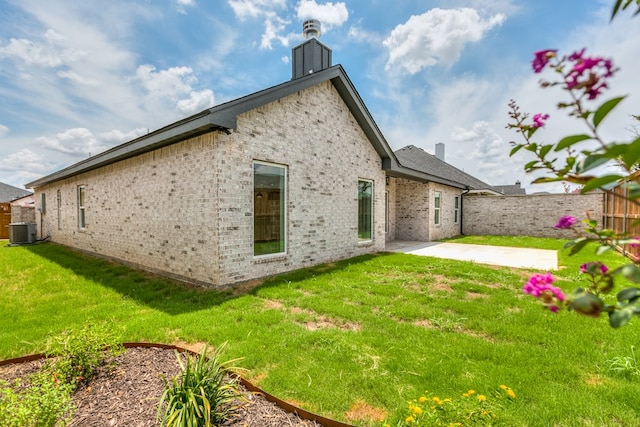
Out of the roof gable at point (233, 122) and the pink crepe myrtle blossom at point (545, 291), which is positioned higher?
the roof gable at point (233, 122)

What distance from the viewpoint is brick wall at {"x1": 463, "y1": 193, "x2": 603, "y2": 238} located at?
47.6 feet

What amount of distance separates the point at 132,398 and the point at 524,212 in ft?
60.0

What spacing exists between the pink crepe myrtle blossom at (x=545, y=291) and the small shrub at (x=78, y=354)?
3693 mm

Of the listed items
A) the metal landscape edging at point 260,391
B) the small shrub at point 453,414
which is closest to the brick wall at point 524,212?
the small shrub at point 453,414

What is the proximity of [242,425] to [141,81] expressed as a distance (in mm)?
10607

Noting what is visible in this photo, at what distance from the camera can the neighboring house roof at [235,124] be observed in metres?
5.52

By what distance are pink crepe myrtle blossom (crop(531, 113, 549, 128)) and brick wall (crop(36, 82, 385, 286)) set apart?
5.24m

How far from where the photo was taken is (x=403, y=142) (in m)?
22.2

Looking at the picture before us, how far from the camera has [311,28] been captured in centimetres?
888

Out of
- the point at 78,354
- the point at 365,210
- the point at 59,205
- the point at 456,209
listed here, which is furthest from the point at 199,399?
the point at 456,209

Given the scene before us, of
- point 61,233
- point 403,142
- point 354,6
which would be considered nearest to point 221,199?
point 354,6

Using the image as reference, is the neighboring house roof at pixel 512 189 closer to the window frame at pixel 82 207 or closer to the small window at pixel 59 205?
the window frame at pixel 82 207

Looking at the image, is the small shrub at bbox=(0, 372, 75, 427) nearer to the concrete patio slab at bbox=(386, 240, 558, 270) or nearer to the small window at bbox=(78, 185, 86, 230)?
the concrete patio slab at bbox=(386, 240, 558, 270)

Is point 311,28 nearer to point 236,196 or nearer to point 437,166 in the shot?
point 236,196
